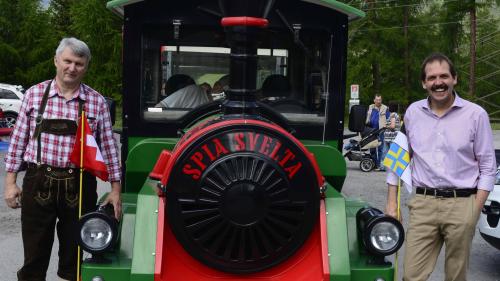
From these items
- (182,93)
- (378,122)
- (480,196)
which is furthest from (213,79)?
(378,122)

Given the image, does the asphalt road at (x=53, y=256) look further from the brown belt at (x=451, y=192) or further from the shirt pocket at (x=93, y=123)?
the brown belt at (x=451, y=192)

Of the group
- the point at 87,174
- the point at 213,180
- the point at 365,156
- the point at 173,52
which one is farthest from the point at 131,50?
the point at 365,156

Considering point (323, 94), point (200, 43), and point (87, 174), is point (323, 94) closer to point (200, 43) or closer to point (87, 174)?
point (200, 43)

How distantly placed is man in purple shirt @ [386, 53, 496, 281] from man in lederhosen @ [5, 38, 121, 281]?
181 centimetres

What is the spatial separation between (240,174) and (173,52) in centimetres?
215

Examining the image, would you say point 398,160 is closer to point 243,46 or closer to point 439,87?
point 439,87

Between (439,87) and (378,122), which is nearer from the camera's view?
(439,87)

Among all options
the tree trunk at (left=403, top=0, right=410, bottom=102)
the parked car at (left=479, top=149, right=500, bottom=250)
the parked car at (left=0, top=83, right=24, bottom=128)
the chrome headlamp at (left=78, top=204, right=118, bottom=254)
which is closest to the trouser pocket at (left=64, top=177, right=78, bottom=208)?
the chrome headlamp at (left=78, top=204, right=118, bottom=254)

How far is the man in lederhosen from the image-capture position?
3.97 m

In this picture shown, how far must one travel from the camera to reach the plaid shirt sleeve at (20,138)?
13.1 feet

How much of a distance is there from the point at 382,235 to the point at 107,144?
70.2 inches

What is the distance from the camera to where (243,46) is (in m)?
3.61

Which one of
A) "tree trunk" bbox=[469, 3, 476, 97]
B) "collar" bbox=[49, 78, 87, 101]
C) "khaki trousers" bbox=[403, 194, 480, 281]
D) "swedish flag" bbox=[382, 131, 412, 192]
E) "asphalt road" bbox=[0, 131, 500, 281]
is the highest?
"tree trunk" bbox=[469, 3, 476, 97]

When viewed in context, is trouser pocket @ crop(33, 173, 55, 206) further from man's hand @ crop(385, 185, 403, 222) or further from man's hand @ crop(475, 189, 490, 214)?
man's hand @ crop(475, 189, 490, 214)
